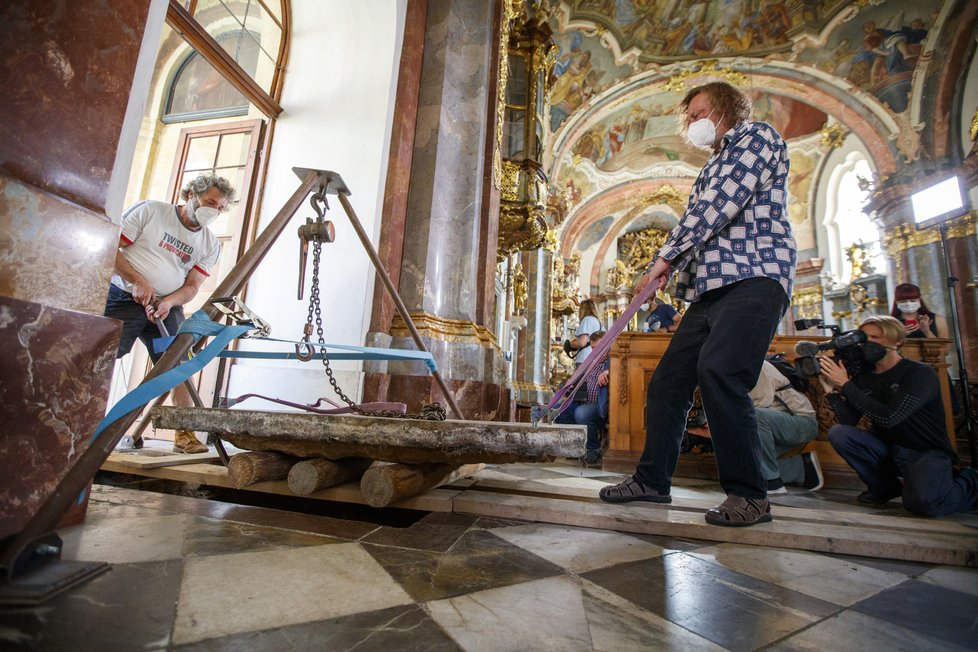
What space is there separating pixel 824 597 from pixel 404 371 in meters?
2.54

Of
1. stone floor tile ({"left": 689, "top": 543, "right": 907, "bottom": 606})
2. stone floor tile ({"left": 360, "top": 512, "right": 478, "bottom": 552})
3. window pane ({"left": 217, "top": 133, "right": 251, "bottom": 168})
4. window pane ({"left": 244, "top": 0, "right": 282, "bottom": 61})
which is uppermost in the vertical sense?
window pane ({"left": 244, "top": 0, "right": 282, "bottom": 61})

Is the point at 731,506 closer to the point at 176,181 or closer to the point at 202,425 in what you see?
the point at 202,425

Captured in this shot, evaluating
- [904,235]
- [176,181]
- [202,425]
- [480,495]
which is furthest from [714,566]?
[904,235]

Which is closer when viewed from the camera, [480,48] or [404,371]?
[404,371]

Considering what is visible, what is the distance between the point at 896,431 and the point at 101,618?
332cm

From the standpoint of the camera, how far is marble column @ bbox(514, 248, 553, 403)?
930 cm

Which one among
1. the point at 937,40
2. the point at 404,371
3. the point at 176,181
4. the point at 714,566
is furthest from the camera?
the point at 937,40

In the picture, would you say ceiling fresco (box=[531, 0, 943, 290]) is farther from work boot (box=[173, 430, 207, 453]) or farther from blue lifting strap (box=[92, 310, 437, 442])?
blue lifting strap (box=[92, 310, 437, 442])

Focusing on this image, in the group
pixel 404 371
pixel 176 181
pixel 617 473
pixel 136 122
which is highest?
pixel 176 181

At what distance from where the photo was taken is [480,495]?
1807 mm

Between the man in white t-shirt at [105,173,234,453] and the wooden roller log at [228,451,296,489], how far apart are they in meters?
1.09

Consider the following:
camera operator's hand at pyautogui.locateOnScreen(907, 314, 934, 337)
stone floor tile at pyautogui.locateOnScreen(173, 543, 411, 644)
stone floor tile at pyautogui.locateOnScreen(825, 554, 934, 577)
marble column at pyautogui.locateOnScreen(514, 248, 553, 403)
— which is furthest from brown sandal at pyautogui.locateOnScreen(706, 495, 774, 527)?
marble column at pyautogui.locateOnScreen(514, 248, 553, 403)

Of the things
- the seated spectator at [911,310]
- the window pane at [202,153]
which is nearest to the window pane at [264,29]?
the window pane at [202,153]

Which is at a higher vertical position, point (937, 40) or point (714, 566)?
point (937, 40)
